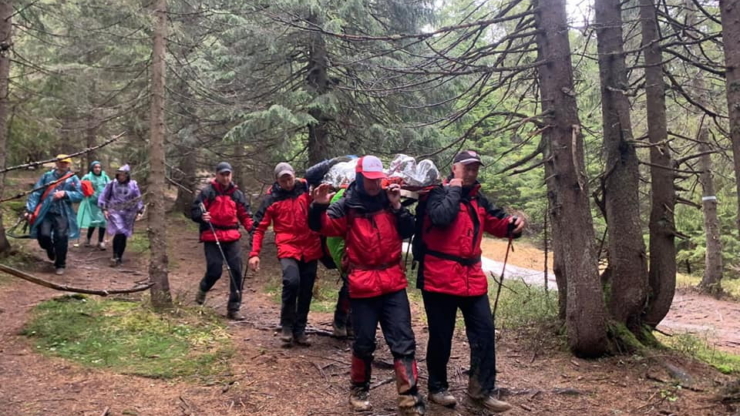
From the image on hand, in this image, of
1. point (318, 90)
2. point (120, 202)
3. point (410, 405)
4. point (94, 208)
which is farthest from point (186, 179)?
point (410, 405)

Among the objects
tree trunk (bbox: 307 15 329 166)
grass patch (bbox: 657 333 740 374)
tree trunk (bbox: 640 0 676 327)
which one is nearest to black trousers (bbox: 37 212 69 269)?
tree trunk (bbox: 307 15 329 166)

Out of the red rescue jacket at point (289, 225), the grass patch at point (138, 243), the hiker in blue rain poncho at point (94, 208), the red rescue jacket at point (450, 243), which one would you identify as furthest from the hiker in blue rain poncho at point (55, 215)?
the red rescue jacket at point (450, 243)

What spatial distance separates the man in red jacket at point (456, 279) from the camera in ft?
16.2

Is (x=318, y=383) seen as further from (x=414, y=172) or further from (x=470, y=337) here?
(x=414, y=172)

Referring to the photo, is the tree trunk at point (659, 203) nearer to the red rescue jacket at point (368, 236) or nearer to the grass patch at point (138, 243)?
the red rescue jacket at point (368, 236)

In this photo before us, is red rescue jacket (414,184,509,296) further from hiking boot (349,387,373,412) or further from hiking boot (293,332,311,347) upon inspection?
hiking boot (293,332,311,347)

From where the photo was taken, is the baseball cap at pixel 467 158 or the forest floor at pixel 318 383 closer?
the forest floor at pixel 318 383

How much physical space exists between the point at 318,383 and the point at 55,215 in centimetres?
715

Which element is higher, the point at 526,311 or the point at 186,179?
the point at 186,179

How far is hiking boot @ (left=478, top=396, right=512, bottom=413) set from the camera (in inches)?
195

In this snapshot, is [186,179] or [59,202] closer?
[59,202]

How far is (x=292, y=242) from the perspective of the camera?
6902mm

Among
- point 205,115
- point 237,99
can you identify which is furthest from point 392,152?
point 205,115

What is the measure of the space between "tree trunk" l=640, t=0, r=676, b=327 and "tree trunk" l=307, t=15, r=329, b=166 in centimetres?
725
